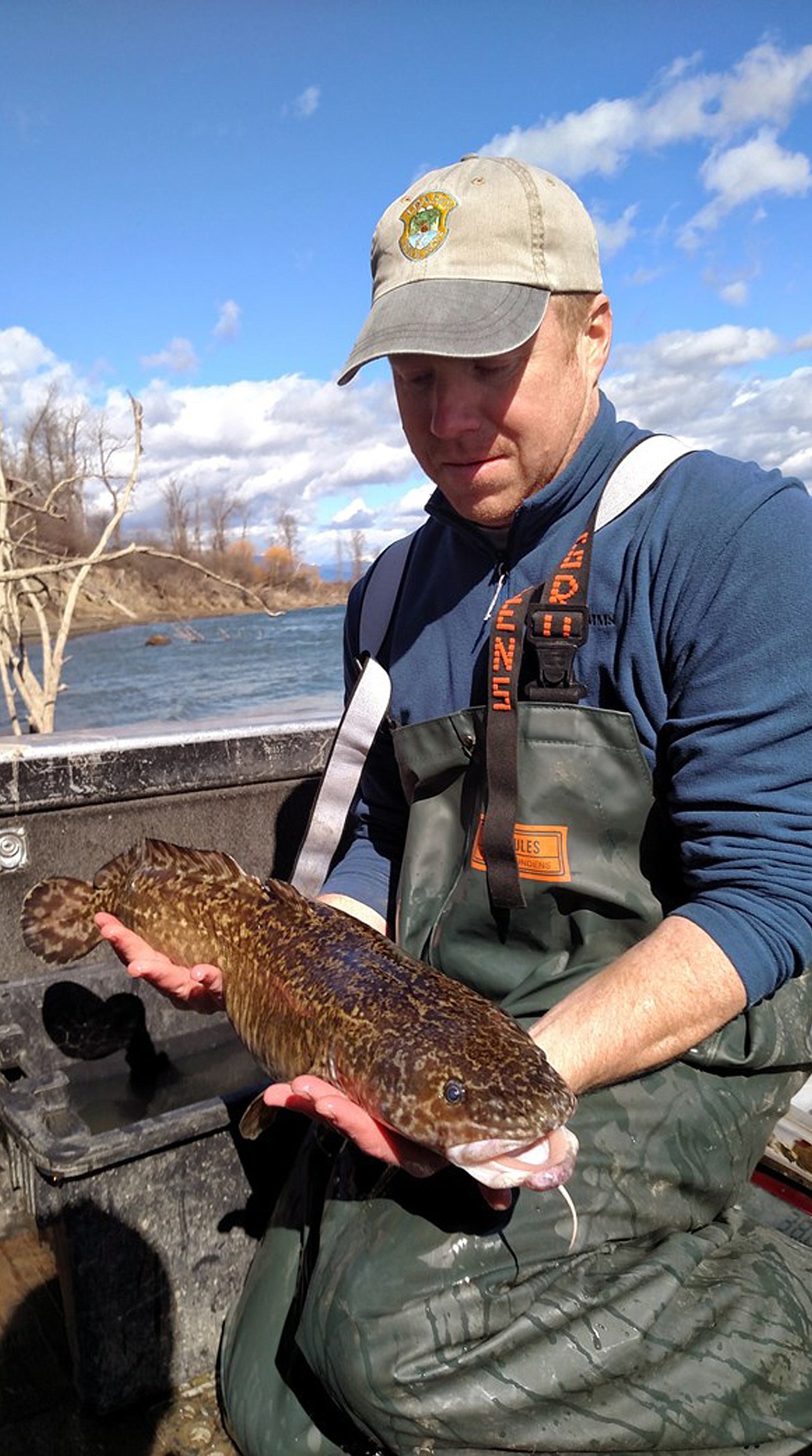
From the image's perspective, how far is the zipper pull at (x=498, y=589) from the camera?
2.91m

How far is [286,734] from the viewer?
469 cm

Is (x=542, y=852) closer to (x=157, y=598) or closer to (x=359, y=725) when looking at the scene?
(x=359, y=725)

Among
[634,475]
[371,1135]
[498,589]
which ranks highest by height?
[634,475]

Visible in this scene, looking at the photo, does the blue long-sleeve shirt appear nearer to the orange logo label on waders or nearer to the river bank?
the orange logo label on waders

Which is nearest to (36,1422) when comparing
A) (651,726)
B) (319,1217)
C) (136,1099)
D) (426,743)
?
(319,1217)

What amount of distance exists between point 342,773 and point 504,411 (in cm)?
128

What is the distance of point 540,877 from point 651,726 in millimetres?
455

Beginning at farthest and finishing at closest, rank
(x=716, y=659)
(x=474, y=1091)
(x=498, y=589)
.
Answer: (x=498, y=589)
(x=716, y=659)
(x=474, y=1091)

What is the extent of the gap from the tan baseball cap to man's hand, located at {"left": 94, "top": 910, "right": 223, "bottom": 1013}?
1744 millimetres

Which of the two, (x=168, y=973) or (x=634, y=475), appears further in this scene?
(x=168, y=973)

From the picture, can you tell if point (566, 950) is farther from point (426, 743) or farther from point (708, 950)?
point (426, 743)

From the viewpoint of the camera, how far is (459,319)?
253cm

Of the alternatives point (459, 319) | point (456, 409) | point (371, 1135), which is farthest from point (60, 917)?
point (459, 319)

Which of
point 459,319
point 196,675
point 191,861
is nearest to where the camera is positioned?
point 459,319
